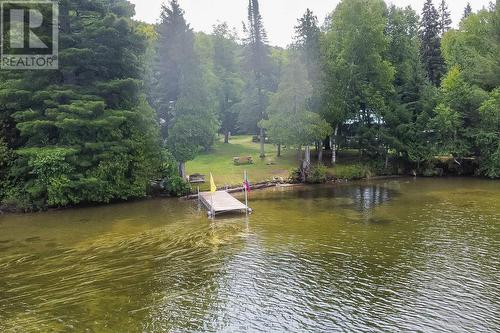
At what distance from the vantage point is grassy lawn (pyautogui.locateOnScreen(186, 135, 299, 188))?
35156mm

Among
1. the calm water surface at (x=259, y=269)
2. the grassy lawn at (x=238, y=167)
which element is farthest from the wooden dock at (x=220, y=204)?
the grassy lawn at (x=238, y=167)

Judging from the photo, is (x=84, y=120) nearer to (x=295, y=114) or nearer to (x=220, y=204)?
(x=220, y=204)

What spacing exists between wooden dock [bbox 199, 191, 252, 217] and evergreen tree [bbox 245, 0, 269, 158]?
707 inches

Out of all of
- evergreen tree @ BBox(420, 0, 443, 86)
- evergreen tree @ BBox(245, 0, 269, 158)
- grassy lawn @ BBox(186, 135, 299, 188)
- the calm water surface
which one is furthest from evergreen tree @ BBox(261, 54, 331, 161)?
evergreen tree @ BBox(420, 0, 443, 86)

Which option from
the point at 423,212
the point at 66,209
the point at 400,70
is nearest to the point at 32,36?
the point at 66,209

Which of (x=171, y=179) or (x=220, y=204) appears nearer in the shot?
(x=220, y=204)

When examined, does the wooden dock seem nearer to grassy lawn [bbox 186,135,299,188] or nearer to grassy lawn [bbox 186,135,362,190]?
grassy lawn [bbox 186,135,362,190]

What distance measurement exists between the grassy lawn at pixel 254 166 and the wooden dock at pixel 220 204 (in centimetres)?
356

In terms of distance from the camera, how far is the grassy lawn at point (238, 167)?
35156 millimetres

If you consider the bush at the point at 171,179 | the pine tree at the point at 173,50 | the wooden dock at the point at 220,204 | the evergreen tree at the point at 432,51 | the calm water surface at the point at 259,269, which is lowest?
the calm water surface at the point at 259,269

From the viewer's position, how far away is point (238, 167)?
3803 centimetres

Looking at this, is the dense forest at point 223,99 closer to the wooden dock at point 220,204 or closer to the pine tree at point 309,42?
the pine tree at point 309,42

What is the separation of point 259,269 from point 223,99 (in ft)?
129

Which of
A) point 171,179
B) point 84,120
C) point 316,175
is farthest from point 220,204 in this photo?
point 316,175
